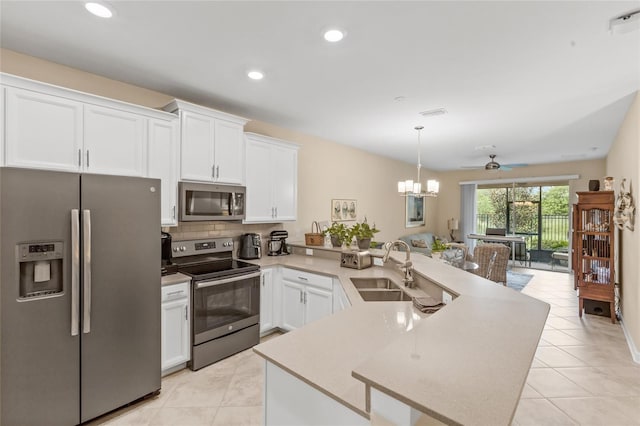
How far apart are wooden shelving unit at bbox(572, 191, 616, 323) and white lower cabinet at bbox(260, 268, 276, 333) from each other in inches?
164

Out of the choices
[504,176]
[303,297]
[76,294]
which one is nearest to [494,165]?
[504,176]

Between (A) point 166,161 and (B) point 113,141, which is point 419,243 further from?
(B) point 113,141

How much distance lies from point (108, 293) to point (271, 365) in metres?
1.47

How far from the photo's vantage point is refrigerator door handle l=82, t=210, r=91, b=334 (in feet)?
6.41

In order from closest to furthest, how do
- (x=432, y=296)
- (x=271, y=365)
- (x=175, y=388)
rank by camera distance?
1. (x=271, y=365)
2. (x=432, y=296)
3. (x=175, y=388)

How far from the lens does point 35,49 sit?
228 centimetres

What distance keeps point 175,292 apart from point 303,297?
124 cm

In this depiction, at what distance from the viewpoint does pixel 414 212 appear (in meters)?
7.75

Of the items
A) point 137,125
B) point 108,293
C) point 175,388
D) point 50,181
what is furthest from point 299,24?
point 175,388

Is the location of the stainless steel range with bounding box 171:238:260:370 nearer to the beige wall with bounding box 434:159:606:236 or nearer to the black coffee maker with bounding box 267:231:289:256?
the black coffee maker with bounding box 267:231:289:256

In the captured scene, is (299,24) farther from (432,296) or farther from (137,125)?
(432,296)

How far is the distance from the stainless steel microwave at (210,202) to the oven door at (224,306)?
0.67 meters

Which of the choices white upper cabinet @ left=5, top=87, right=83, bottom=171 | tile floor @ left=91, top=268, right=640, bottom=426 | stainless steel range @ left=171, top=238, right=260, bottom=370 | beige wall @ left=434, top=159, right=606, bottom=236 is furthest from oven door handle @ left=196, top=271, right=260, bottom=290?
beige wall @ left=434, top=159, right=606, bottom=236

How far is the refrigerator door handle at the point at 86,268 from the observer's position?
1.96 metres
